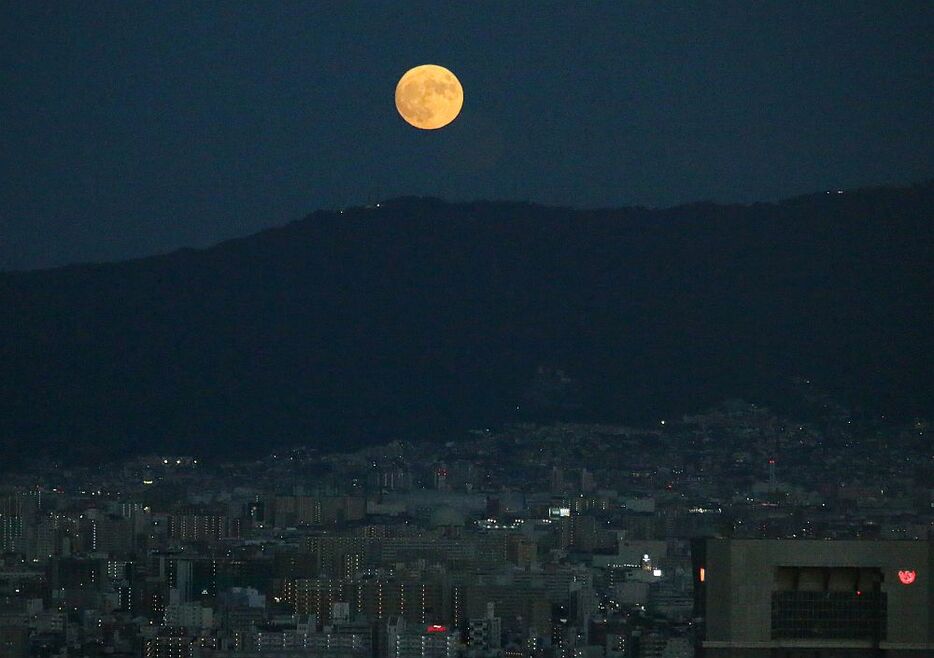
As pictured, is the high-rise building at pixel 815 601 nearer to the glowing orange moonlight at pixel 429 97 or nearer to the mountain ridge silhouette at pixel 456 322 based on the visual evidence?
the mountain ridge silhouette at pixel 456 322

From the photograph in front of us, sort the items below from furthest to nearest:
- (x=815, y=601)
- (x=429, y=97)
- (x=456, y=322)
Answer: (x=429, y=97)
(x=456, y=322)
(x=815, y=601)

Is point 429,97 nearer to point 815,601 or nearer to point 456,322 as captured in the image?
point 456,322

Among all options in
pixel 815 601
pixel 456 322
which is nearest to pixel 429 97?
pixel 456 322

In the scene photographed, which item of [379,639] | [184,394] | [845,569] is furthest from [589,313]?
[845,569]

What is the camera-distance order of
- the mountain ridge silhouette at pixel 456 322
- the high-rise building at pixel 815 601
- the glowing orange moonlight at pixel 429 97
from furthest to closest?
1. the glowing orange moonlight at pixel 429 97
2. the mountain ridge silhouette at pixel 456 322
3. the high-rise building at pixel 815 601

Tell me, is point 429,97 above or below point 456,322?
above

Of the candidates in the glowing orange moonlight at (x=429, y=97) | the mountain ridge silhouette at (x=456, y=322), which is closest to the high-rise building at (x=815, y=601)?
the mountain ridge silhouette at (x=456, y=322)

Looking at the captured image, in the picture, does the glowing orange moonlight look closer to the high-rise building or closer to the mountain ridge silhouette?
the mountain ridge silhouette

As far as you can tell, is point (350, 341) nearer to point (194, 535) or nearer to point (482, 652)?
point (194, 535)
